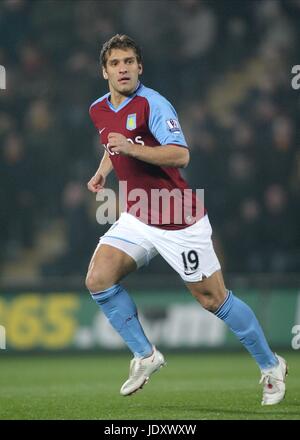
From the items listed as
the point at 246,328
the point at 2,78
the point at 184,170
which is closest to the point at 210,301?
the point at 246,328

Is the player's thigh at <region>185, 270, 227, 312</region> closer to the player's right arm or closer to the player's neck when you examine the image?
the player's right arm

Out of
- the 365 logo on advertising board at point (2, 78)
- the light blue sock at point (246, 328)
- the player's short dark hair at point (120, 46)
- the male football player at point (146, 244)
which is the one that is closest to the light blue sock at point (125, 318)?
the male football player at point (146, 244)

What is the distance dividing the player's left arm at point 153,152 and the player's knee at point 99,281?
2.61ft

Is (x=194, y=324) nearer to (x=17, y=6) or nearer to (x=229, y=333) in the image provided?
(x=229, y=333)

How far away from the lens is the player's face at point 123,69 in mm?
6152

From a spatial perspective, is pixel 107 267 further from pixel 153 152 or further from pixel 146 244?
pixel 153 152

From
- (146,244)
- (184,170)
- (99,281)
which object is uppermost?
(184,170)

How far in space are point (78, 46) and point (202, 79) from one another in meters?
1.68

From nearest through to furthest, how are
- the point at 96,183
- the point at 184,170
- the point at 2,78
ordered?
the point at 96,183 < the point at 184,170 < the point at 2,78

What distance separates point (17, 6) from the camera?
13.0 metres

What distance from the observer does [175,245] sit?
6.18 m

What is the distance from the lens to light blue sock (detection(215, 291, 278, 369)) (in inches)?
241

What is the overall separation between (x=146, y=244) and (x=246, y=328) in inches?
32.0

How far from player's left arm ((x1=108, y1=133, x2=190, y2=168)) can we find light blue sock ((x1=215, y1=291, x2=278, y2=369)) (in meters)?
0.93
